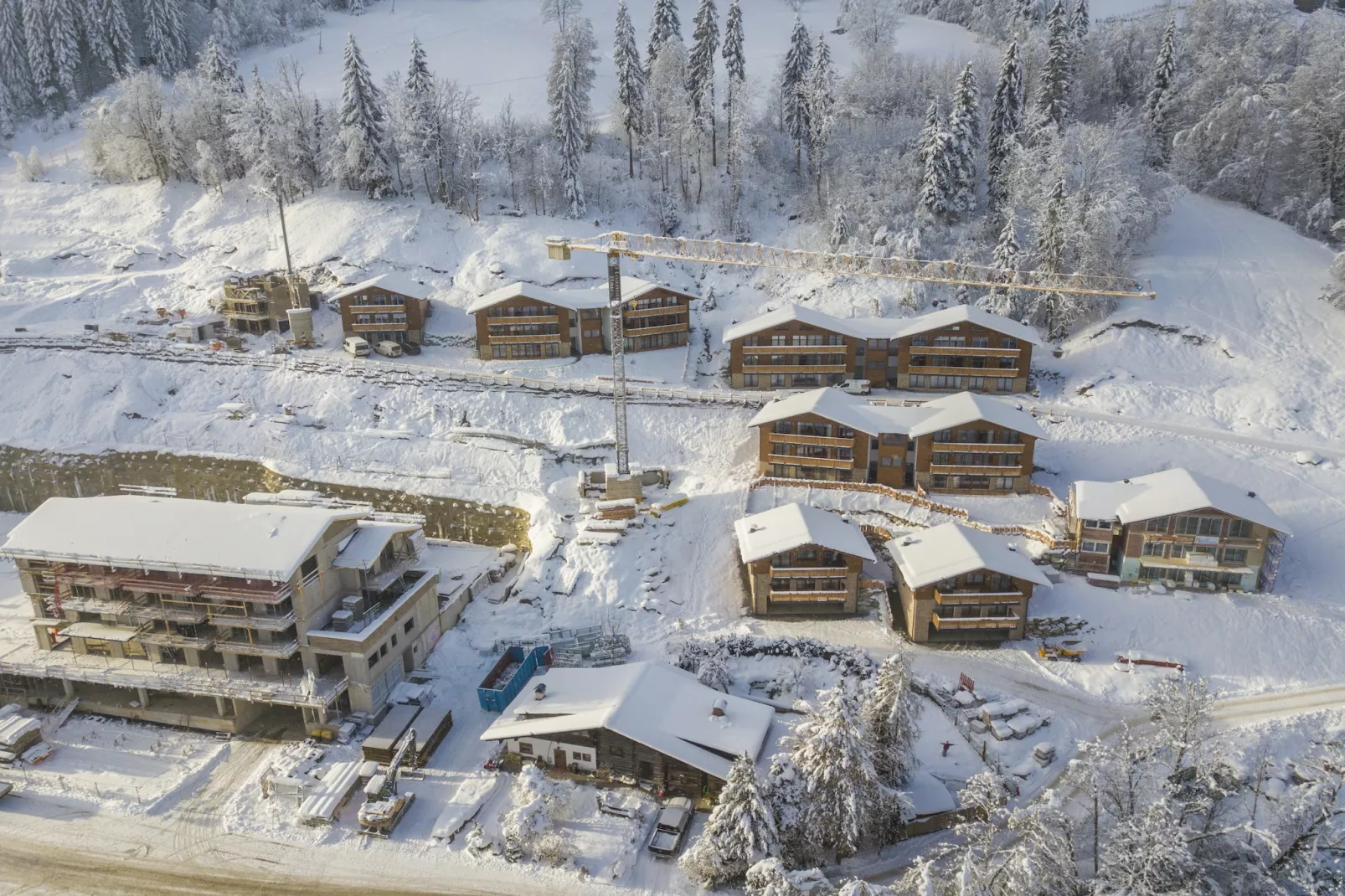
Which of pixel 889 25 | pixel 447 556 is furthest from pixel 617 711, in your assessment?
pixel 889 25

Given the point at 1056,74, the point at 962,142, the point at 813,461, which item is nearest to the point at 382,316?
the point at 813,461

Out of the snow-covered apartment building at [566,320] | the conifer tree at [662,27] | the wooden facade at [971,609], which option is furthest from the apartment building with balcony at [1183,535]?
the conifer tree at [662,27]

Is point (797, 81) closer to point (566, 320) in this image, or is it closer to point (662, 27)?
point (662, 27)

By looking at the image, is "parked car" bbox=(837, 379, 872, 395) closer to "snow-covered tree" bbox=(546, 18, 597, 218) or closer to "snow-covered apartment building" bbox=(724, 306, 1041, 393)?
"snow-covered apartment building" bbox=(724, 306, 1041, 393)

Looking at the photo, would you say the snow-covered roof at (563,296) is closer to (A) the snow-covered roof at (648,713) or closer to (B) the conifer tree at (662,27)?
(A) the snow-covered roof at (648,713)

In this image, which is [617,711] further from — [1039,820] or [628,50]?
[628,50]

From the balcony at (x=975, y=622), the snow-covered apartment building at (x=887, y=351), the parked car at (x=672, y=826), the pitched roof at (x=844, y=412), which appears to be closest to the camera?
the parked car at (x=672, y=826)
